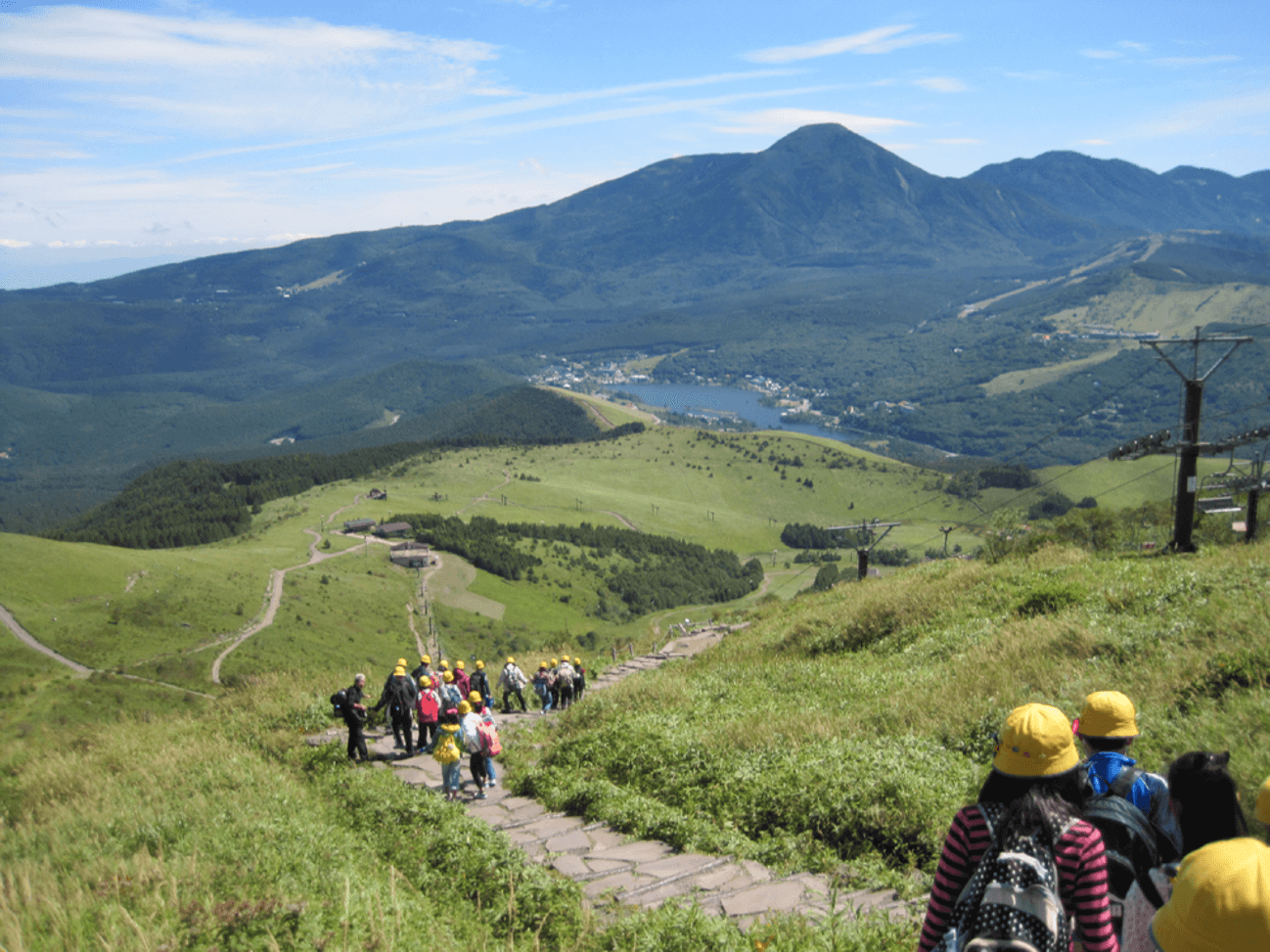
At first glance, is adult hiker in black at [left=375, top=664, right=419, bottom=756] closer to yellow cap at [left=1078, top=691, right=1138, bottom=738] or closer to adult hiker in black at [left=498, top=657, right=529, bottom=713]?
adult hiker in black at [left=498, top=657, right=529, bottom=713]

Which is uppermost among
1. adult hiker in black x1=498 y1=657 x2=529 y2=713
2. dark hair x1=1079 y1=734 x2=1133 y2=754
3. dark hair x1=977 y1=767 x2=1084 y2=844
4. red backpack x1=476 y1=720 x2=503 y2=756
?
dark hair x1=977 y1=767 x2=1084 y2=844

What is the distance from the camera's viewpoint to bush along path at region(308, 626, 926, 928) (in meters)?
6.77

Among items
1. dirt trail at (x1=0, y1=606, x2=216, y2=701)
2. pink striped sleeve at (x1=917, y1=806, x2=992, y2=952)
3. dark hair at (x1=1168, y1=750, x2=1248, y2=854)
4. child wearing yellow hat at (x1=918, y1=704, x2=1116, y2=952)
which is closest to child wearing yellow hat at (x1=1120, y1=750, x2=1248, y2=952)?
dark hair at (x1=1168, y1=750, x2=1248, y2=854)

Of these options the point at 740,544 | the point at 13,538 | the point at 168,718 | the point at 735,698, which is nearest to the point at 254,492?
the point at 13,538

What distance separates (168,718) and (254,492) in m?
150

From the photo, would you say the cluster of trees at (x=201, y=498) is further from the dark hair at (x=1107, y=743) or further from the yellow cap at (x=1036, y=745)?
the yellow cap at (x=1036, y=745)

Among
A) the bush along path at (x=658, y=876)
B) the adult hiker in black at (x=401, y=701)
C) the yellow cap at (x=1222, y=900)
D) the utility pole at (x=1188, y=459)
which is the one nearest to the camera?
the yellow cap at (x=1222, y=900)

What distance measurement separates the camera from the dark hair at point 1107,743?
207 inches

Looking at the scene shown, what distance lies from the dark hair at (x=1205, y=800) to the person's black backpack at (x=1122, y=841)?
1.20 feet

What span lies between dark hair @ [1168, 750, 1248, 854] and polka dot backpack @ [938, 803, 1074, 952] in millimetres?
733

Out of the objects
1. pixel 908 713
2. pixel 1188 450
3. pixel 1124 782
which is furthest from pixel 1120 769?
pixel 1188 450

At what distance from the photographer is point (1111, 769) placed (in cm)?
515

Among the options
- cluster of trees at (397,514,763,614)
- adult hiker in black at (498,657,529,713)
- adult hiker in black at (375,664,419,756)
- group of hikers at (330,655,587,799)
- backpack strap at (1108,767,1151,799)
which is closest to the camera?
backpack strap at (1108,767,1151,799)

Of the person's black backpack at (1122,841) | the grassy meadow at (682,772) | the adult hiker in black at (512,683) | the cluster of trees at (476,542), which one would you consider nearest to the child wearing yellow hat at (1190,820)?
the person's black backpack at (1122,841)
